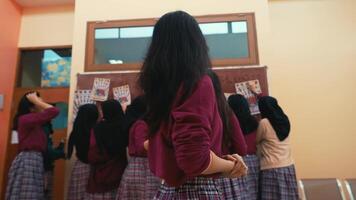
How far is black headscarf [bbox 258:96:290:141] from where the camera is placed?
8.48ft

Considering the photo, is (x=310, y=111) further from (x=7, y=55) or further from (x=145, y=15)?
(x=7, y=55)

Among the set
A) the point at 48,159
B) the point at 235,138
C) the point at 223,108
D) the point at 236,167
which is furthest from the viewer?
the point at 48,159

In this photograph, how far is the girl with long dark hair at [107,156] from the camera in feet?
8.48

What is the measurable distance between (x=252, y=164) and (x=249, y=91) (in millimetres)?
782

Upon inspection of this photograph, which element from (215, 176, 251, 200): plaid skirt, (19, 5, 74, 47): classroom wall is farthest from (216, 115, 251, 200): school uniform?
(19, 5, 74, 47): classroom wall

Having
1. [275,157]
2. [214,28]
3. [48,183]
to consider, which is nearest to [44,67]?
[48,183]

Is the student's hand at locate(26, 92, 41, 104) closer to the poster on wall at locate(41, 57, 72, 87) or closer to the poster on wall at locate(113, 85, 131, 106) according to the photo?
the poster on wall at locate(113, 85, 131, 106)

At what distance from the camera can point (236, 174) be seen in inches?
39.0

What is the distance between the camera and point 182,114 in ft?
2.95

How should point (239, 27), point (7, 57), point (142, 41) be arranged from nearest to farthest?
1. point (239, 27)
2. point (142, 41)
3. point (7, 57)

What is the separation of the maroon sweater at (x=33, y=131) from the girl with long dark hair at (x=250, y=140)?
1682 millimetres

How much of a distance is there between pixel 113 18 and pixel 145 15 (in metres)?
0.36

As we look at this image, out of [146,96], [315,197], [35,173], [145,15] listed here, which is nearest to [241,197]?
[315,197]

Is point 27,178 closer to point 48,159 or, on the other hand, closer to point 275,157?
point 48,159
